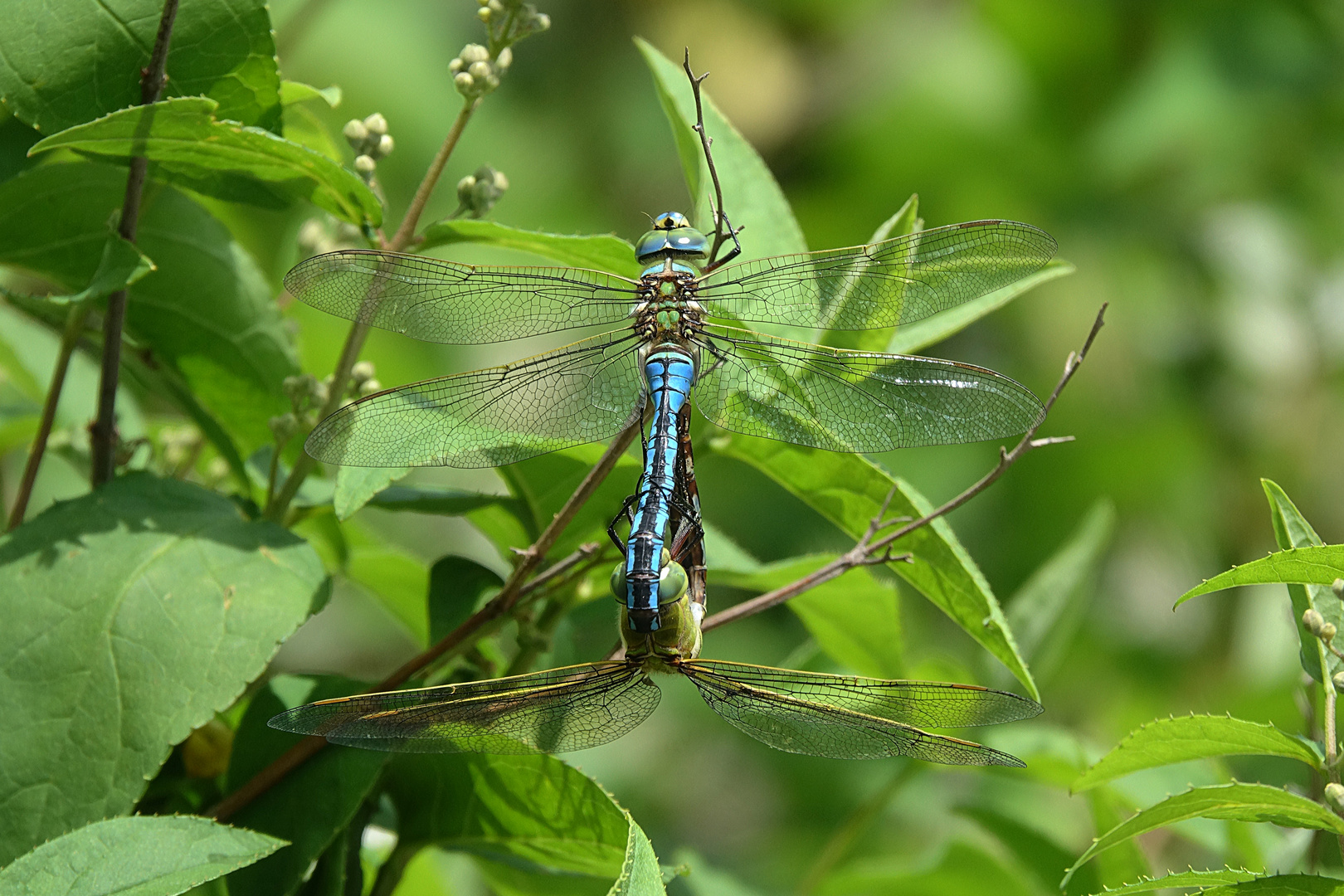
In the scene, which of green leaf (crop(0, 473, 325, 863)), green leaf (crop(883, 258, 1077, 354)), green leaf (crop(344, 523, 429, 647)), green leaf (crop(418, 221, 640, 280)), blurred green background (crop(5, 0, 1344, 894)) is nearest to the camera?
green leaf (crop(0, 473, 325, 863))

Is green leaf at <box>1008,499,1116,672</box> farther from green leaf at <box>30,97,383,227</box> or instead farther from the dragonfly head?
green leaf at <box>30,97,383,227</box>

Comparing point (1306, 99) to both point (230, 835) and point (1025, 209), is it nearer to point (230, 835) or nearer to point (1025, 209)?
point (1025, 209)

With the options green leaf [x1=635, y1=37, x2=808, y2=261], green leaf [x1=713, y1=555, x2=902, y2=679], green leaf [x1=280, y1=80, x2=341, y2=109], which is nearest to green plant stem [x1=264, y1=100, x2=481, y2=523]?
→ green leaf [x1=280, y1=80, x2=341, y2=109]

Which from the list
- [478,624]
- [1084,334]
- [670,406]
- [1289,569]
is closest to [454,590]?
[478,624]

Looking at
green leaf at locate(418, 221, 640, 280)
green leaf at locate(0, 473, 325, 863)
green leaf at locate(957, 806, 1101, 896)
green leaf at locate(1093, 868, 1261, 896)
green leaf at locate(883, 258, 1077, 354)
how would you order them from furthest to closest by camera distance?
green leaf at locate(957, 806, 1101, 896) → green leaf at locate(883, 258, 1077, 354) → green leaf at locate(418, 221, 640, 280) → green leaf at locate(0, 473, 325, 863) → green leaf at locate(1093, 868, 1261, 896)

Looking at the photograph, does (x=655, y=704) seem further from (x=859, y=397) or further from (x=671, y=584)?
(x=859, y=397)

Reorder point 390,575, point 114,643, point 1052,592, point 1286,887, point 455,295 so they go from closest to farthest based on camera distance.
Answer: point 1286,887 < point 114,643 < point 455,295 < point 390,575 < point 1052,592

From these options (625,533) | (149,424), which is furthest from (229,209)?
(625,533)
